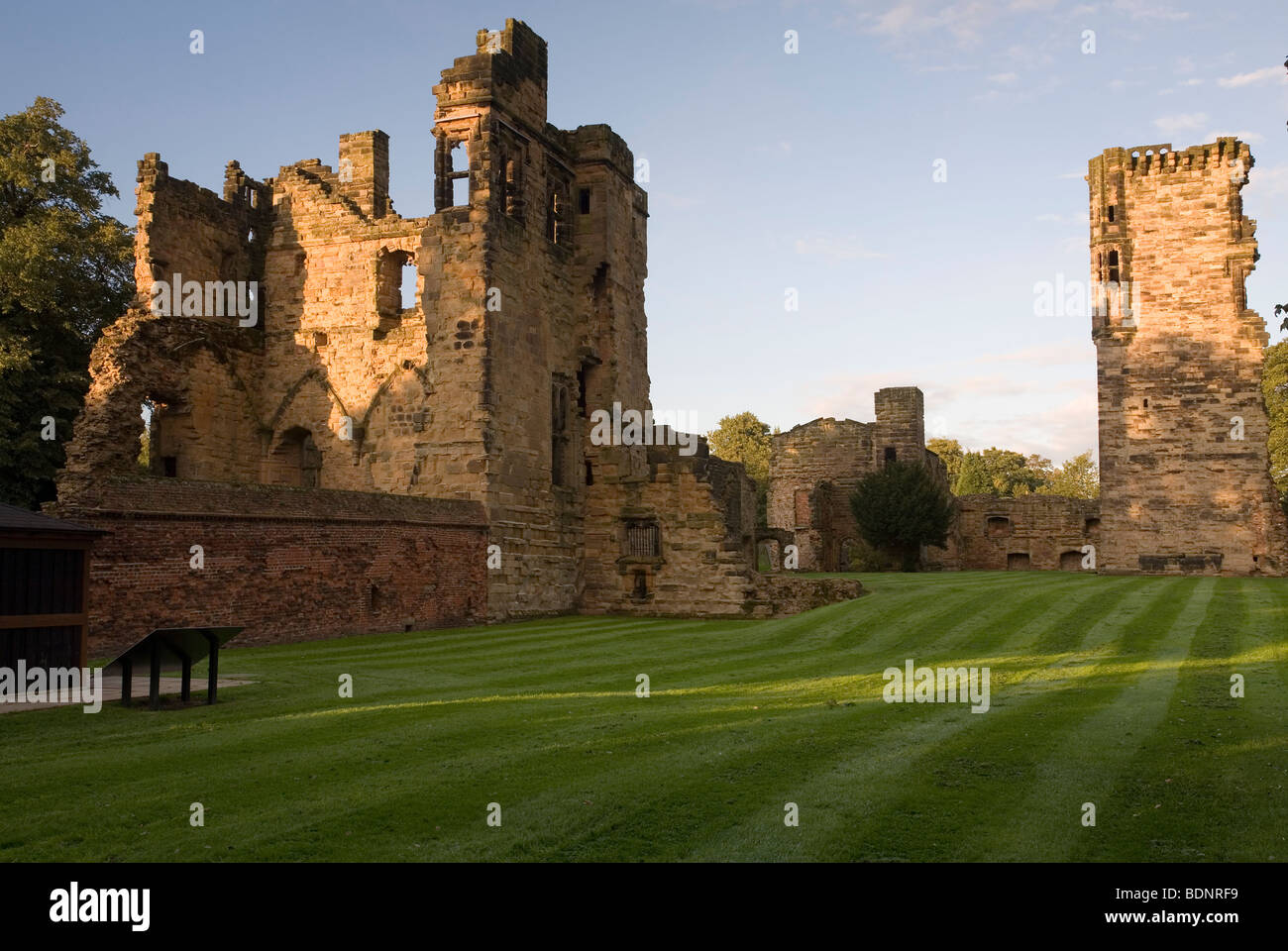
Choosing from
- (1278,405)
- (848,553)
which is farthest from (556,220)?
(1278,405)

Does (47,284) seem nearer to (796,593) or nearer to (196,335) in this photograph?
(196,335)

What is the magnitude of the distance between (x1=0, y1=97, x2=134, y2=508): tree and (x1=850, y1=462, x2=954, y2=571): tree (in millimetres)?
28144

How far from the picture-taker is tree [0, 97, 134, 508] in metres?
28.3

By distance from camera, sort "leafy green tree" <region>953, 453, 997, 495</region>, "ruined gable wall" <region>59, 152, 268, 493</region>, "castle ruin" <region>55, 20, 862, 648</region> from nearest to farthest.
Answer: "castle ruin" <region>55, 20, 862, 648</region>, "ruined gable wall" <region>59, 152, 268, 493</region>, "leafy green tree" <region>953, 453, 997, 495</region>

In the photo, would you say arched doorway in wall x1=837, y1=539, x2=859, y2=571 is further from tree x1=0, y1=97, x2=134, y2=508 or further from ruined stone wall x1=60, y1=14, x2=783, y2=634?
tree x1=0, y1=97, x2=134, y2=508

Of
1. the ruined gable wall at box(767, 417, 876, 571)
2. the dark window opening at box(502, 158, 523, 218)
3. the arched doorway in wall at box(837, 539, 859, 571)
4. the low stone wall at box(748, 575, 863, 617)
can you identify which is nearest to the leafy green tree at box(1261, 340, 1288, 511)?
the ruined gable wall at box(767, 417, 876, 571)

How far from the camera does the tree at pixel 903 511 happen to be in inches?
1677

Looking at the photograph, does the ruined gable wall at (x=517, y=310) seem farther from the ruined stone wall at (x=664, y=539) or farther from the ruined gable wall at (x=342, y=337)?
the ruined gable wall at (x=342, y=337)

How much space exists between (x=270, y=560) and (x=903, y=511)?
30.1 meters

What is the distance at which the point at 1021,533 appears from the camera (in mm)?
47344

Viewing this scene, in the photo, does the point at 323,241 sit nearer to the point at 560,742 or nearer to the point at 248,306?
the point at 248,306

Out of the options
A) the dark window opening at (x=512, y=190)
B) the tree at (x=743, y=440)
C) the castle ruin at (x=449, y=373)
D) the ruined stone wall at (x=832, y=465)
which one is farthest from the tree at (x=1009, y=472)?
the dark window opening at (x=512, y=190)

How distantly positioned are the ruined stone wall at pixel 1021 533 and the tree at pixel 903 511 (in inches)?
159
